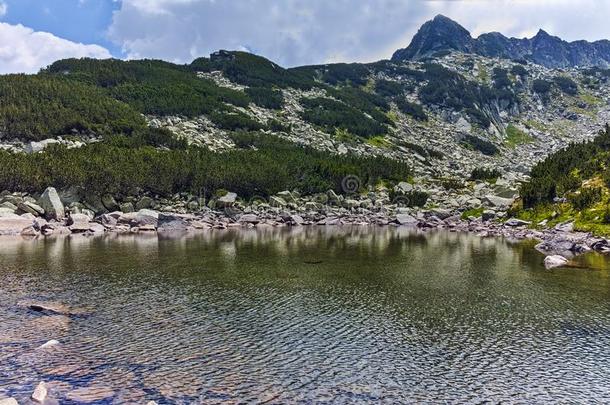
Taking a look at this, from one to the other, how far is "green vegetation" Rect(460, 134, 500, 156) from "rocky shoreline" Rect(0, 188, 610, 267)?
240 ft

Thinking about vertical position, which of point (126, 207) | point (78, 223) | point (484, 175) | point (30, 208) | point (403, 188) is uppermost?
point (484, 175)

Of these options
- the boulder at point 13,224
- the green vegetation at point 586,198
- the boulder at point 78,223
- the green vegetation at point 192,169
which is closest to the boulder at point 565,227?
the green vegetation at point 586,198

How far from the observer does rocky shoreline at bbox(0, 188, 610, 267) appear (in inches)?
2215

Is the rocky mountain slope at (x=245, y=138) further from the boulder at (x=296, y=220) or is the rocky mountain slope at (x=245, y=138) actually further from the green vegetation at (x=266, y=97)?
the boulder at (x=296, y=220)

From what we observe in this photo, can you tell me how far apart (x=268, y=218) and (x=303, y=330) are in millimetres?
59759

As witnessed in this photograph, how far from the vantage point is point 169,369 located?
16.4 meters

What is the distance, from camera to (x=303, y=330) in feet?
69.0

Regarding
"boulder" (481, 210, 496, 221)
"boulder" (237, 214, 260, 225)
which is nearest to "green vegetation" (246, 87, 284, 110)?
"boulder" (237, 214, 260, 225)

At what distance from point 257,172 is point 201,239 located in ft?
112

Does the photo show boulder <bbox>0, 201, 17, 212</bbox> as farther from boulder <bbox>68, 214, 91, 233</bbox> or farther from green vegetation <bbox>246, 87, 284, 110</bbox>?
green vegetation <bbox>246, 87, 284, 110</bbox>

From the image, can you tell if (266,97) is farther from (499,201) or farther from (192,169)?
(499,201)

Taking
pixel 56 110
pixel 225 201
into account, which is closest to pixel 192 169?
pixel 225 201

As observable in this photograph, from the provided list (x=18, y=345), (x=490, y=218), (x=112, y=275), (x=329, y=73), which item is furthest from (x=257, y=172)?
(x=329, y=73)

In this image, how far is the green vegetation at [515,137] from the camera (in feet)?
575
